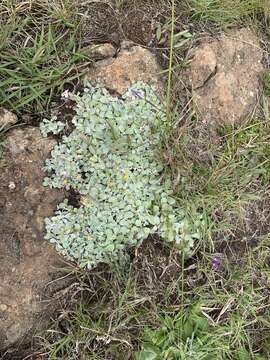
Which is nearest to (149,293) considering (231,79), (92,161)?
(92,161)

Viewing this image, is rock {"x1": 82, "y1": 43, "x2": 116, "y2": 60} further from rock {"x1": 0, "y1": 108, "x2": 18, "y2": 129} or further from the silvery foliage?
rock {"x1": 0, "y1": 108, "x2": 18, "y2": 129}

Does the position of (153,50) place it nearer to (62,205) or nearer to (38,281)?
(62,205)

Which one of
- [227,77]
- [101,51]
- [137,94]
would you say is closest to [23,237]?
[137,94]

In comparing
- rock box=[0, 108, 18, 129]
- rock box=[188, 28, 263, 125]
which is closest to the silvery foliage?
rock box=[0, 108, 18, 129]

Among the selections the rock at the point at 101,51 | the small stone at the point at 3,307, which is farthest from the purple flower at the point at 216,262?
the rock at the point at 101,51

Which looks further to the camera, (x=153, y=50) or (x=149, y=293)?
(x=153, y=50)

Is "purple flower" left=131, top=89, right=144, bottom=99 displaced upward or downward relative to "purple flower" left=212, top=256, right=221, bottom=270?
upward
